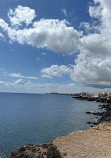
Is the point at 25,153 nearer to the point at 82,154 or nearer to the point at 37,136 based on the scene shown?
the point at 82,154

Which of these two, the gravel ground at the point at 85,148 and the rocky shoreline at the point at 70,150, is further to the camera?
the gravel ground at the point at 85,148

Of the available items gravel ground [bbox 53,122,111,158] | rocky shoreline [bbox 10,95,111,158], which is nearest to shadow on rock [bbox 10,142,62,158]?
rocky shoreline [bbox 10,95,111,158]

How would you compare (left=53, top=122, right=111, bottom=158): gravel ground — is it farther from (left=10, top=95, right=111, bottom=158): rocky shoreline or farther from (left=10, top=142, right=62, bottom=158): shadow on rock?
(left=10, top=142, right=62, bottom=158): shadow on rock

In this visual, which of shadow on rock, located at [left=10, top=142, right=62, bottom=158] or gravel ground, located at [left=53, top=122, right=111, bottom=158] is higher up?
shadow on rock, located at [left=10, top=142, right=62, bottom=158]

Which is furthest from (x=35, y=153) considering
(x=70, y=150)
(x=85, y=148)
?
(x=85, y=148)

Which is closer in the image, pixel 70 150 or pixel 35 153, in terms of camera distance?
pixel 35 153

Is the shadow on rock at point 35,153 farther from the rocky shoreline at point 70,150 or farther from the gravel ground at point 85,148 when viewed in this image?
the gravel ground at point 85,148

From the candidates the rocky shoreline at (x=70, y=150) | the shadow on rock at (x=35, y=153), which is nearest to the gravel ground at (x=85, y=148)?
the rocky shoreline at (x=70, y=150)

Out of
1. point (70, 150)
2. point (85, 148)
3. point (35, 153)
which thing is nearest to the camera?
point (35, 153)

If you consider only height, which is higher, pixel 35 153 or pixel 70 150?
pixel 35 153

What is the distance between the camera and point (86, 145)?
22.3 m

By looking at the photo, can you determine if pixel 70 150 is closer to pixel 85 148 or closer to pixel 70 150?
pixel 70 150

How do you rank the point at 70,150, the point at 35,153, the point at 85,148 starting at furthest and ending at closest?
the point at 85,148
the point at 70,150
the point at 35,153

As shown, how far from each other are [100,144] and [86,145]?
258 centimetres
